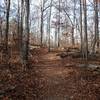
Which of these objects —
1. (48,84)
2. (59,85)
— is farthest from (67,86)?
(48,84)

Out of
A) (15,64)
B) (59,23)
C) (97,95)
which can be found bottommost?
(97,95)

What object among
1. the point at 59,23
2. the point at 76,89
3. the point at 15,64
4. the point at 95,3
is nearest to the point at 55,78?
the point at 76,89

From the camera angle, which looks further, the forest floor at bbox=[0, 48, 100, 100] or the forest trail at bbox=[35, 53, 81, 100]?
the forest trail at bbox=[35, 53, 81, 100]

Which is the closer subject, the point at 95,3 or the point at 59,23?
the point at 95,3

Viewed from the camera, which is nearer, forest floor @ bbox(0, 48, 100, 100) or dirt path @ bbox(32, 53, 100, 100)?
forest floor @ bbox(0, 48, 100, 100)

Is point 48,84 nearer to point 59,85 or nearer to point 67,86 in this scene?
point 59,85

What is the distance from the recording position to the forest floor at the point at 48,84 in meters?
8.75

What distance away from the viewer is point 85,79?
38.5 feet

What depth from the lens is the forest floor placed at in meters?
8.75

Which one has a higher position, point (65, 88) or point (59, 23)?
point (59, 23)

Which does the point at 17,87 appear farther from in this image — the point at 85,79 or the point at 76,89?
the point at 85,79

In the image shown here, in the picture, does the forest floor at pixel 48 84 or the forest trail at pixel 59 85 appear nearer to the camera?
the forest floor at pixel 48 84

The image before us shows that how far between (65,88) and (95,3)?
19.1 meters

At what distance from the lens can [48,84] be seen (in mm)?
10555
